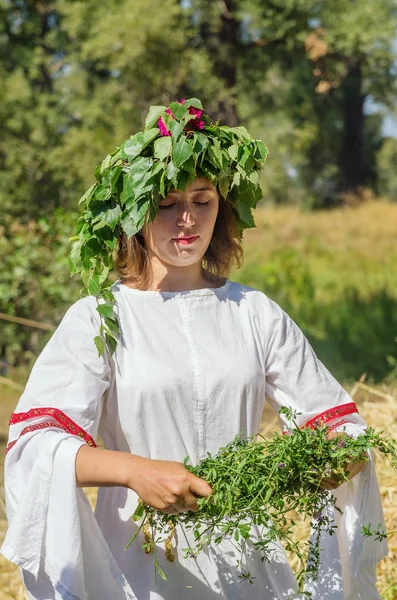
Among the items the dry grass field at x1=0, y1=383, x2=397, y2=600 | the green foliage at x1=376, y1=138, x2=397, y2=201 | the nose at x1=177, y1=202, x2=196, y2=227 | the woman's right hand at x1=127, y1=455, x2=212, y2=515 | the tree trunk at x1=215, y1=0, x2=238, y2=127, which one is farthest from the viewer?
the green foliage at x1=376, y1=138, x2=397, y2=201

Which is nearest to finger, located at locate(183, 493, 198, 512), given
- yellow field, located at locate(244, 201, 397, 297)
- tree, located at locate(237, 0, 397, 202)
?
yellow field, located at locate(244, 201, 397, 297)

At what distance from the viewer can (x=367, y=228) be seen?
72.4ft

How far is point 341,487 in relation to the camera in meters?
2.79

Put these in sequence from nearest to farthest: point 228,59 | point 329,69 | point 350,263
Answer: point 350,263
point 228,59
point 329,69

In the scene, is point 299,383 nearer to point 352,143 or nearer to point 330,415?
point 330,415

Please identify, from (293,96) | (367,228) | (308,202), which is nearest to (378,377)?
(367,228)

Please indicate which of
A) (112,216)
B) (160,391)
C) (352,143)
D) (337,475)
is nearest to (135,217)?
(112,216)

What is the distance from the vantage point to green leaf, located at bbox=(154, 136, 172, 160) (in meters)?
2.66

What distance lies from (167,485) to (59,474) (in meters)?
0.32

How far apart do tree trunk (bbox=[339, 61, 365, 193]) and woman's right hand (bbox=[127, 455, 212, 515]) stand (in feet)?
91.6

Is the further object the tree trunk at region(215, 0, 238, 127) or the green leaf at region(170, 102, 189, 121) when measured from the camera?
the tree trunk at region(215, 0, 238, 127)

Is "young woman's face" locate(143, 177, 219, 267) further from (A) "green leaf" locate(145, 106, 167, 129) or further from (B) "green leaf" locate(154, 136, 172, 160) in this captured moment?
(A) "green leaf" locate(145, 106, 167, 129)

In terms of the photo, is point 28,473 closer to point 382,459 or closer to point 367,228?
point 382,459

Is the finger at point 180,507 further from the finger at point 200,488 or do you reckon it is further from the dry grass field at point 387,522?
the dry grass field at point 387,522
